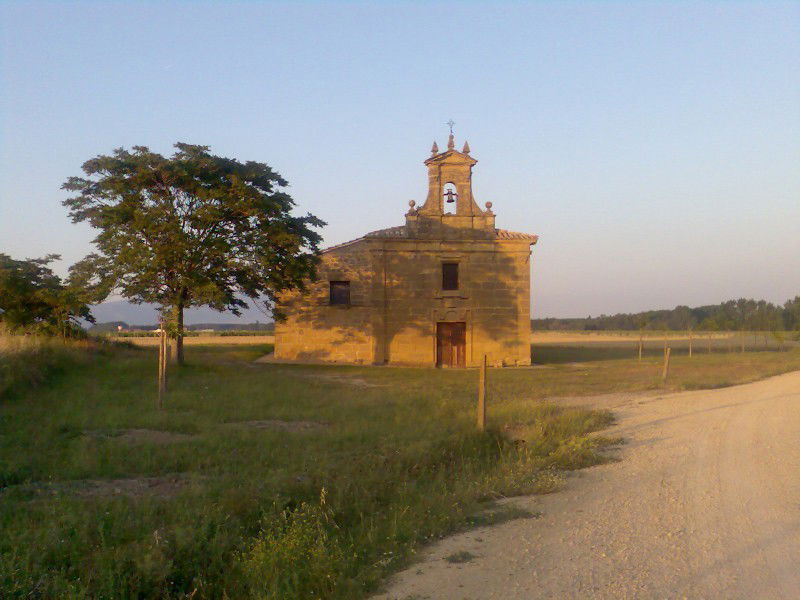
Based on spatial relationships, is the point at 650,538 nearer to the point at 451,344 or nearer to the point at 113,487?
the point at 113,487

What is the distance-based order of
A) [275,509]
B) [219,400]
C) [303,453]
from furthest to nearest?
[219,400]
[303,453]
[275,509]

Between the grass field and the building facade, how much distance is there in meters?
12.5

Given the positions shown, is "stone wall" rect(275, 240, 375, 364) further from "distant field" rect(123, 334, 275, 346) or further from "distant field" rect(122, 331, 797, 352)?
"distant field" rect(122, 331, 797, 352)

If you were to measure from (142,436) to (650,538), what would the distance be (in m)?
8.01

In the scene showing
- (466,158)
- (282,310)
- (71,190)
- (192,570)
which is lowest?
(192,570)

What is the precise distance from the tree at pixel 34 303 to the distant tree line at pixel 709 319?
93.5 ft

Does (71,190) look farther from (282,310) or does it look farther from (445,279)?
(445,279)

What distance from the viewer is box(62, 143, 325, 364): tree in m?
20.7

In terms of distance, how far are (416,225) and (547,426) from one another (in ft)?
64.1

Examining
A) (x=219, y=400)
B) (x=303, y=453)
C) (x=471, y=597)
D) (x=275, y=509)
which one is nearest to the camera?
(x=471, y=597)

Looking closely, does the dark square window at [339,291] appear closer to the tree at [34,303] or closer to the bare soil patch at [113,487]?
the tree at [34,303]

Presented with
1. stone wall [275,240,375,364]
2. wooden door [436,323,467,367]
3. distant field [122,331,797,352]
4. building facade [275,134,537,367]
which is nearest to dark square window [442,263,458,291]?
building facade [275,134,537,367]

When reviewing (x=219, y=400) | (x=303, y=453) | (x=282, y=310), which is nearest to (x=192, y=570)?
(x=303, y=453)

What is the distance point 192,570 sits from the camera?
5.47m
